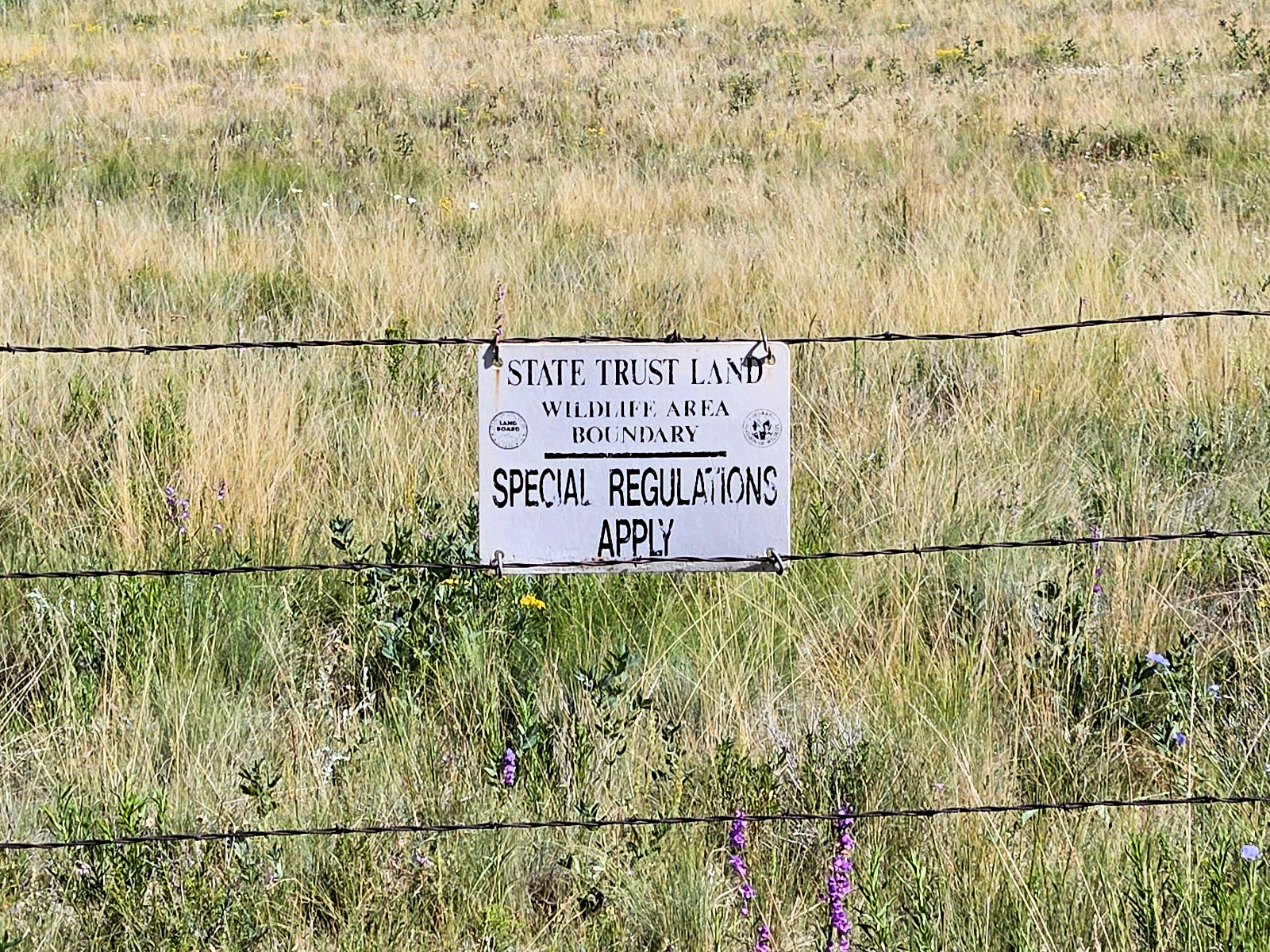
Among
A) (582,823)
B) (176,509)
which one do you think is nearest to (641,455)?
(582,823)

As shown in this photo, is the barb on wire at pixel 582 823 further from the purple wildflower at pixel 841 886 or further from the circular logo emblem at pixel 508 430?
the circular logo emblem at pixel 508 430

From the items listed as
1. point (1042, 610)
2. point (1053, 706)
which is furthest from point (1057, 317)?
point (1053, 706)

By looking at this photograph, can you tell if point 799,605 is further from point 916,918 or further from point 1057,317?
point 1057,317

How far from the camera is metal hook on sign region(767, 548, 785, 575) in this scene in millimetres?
2246

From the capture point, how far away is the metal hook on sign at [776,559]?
225cm

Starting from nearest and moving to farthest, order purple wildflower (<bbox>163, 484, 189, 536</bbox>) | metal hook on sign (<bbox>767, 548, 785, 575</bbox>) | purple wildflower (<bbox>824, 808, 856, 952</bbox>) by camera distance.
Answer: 1. purple wildflower (<bbox>824, 808, 856, 952</bbox>)
2. metal hook on sign (<bbox>767, 548, 785, 575</bbox>)
3. purple wildflower (<bbox>163, 484, 189, 536</bbox>)

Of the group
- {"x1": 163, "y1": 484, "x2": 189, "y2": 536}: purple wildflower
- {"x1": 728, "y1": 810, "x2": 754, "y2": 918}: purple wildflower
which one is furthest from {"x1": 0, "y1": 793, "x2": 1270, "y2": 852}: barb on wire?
{"x1": 163, "y1": 484, "x2": 189, "y2": 536}: purple wildflower

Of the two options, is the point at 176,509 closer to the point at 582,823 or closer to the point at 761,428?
the point at 582,823

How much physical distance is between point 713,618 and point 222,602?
1.21m

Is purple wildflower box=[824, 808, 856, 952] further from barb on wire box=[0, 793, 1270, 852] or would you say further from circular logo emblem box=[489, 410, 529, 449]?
circular logo emblem box=[489, 410, 529, 449]

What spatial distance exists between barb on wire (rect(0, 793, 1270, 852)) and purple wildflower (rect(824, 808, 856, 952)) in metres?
0.03

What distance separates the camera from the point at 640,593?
3395mm

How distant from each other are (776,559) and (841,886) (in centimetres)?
56

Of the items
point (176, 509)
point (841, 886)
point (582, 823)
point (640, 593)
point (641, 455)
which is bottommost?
point (841, 886)
